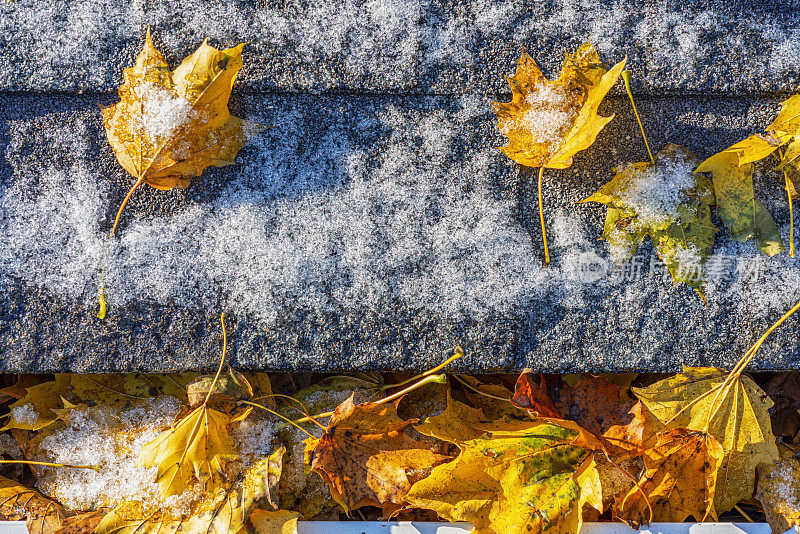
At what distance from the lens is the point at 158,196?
4.35 feet

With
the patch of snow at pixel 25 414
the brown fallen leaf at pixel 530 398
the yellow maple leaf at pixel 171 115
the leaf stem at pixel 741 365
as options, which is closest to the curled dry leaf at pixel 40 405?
the patch of snow at pixel 25 414

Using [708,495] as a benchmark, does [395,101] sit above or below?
above

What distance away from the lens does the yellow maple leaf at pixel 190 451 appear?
1256 mm

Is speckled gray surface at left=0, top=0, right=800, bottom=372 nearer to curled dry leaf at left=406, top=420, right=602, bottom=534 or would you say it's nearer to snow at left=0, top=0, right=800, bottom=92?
snow at left=0, top=0, right=800, bottom=92

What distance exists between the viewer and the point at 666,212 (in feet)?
4.23

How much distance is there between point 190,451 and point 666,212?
1416mm

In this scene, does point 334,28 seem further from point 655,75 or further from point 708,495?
point 708,495

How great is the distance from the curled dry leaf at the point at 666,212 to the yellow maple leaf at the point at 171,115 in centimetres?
102

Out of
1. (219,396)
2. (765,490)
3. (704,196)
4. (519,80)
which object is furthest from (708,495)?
(219,396)

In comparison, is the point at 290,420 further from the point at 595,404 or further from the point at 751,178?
the point at 751,178

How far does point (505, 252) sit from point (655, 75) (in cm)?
64

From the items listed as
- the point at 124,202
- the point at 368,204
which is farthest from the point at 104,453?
the point at 368,204

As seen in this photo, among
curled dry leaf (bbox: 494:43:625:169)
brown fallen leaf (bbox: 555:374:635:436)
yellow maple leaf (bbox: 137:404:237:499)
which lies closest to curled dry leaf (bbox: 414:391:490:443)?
brown fallen leaf (bbox: 555:374:635:436)

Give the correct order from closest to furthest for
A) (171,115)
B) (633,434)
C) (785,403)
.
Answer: (171,115) → (633,434) → (785,403)
